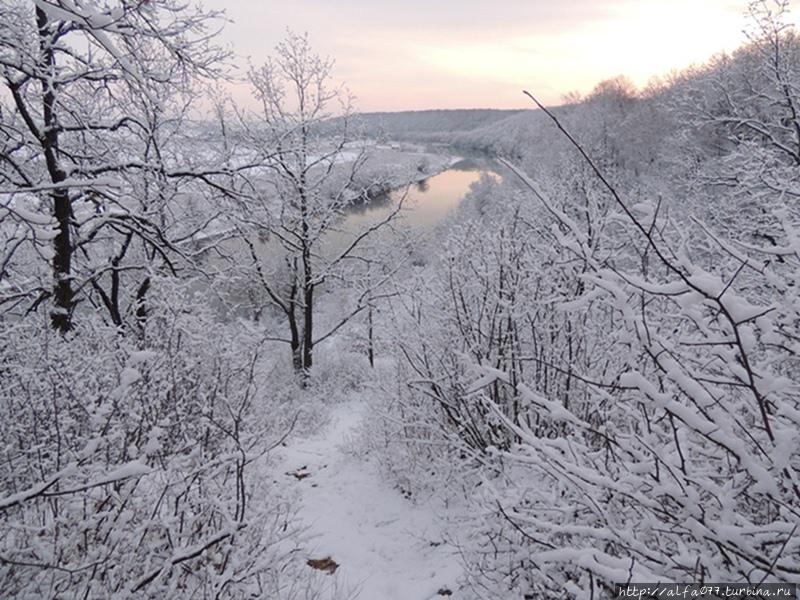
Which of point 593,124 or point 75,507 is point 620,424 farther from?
point 593,124

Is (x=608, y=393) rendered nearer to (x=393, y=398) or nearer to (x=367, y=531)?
(x=367, y=531)

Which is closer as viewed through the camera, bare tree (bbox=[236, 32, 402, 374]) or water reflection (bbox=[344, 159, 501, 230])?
bare tree (bbox=[236, 32, 402, 374])

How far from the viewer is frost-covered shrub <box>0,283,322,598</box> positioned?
234cm

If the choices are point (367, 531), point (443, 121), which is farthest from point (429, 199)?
point (443, 121)

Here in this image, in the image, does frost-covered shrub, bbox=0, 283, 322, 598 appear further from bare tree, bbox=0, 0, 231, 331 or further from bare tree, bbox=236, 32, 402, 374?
bare tree, bbox=236, 32, 402, 374

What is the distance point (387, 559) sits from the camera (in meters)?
5.09

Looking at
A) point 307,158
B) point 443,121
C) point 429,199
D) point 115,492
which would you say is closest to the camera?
point 115,492

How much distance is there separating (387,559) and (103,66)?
6336 millimetres

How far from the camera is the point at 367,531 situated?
19.0 ft

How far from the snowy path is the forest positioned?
0.05 m

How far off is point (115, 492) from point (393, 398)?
16.3 ft

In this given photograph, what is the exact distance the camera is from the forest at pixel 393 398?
4.97 feet

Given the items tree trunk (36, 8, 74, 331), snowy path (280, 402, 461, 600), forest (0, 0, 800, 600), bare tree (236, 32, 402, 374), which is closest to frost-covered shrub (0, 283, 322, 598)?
forest (0, 0, 800, 600)

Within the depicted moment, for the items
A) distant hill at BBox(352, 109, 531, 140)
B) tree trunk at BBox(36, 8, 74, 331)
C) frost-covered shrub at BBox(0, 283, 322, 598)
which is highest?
distant hill at BBox(352, 109, 531, 140)
